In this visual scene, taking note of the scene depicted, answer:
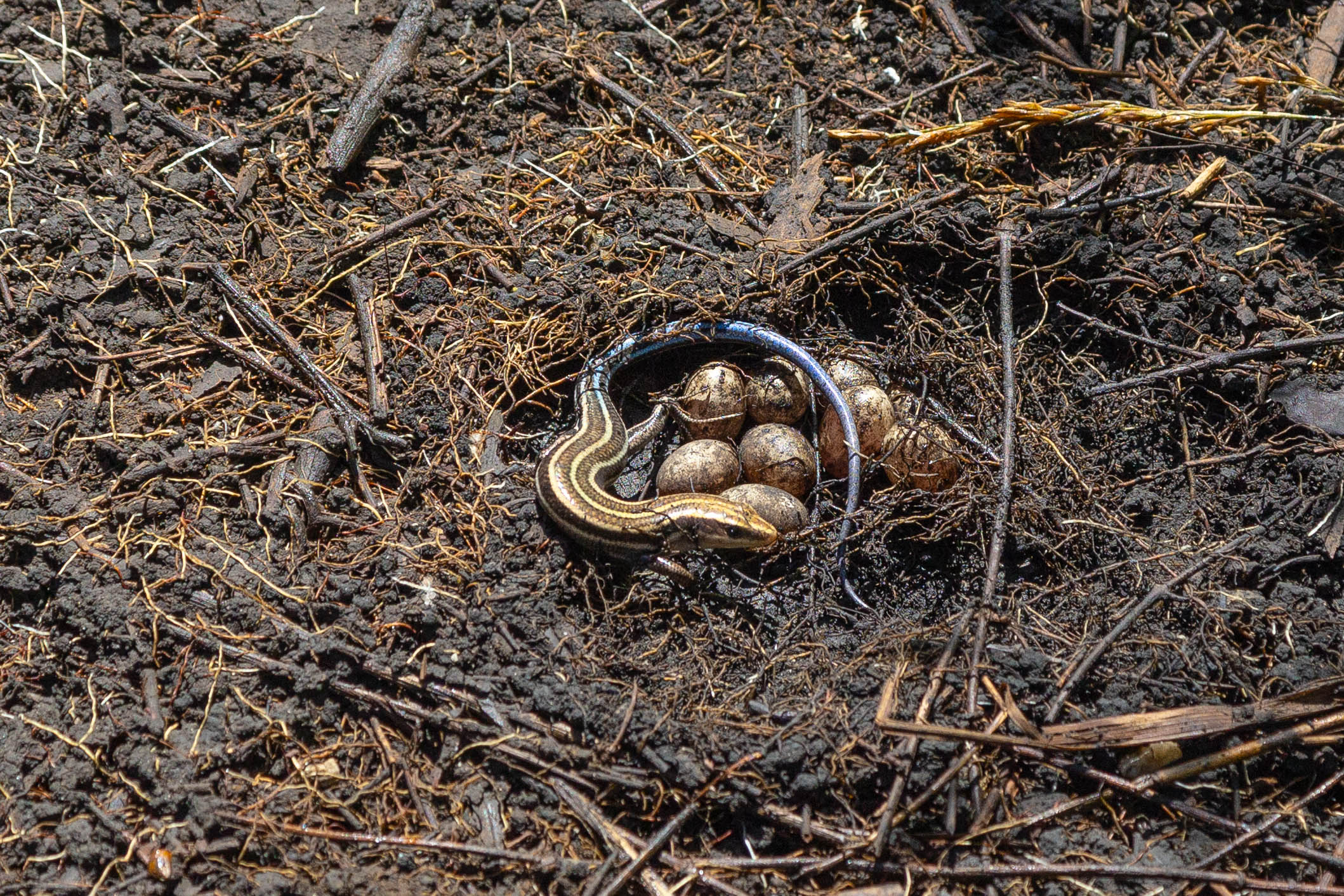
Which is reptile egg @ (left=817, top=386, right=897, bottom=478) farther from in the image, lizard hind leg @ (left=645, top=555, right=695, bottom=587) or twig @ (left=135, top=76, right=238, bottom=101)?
twig @ (left=135, top=76, right=238, bottom=101)

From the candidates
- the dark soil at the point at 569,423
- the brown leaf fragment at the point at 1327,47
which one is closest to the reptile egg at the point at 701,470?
the dark soil at the point at 569,423

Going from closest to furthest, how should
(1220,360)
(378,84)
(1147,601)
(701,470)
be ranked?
(1147,601) → (1220,360) → (701,470) → (378,84)

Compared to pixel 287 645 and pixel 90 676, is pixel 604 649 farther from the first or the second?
pixel 90 676

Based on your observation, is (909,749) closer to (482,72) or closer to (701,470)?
(701,470)

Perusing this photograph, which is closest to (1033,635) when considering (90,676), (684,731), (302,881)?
(684,731)

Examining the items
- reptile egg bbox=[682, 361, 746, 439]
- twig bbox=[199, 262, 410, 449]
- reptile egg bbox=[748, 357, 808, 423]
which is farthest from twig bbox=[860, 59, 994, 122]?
twig bbox=[199, 262, 410, 449]

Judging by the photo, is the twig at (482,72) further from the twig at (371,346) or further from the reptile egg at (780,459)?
the reptile egg at (780,459)

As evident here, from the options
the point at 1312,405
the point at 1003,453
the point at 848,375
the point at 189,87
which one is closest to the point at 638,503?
the point at 848,375
